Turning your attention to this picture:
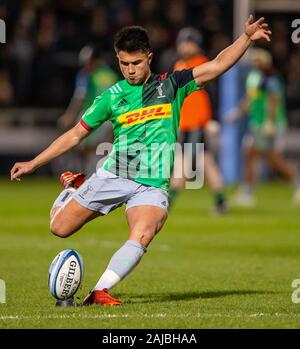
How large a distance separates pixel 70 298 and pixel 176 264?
324 centimetres

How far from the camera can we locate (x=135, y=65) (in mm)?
8430

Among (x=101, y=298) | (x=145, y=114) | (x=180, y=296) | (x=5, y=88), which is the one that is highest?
(x=145, y=114)

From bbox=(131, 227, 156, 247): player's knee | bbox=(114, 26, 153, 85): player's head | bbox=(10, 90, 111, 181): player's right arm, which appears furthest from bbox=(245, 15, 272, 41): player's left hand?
bbox=(131, 227, 156, 247): player's knee

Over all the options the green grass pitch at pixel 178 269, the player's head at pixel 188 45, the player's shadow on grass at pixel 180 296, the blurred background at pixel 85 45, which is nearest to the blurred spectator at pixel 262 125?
the green grass pitch at pixel 178 269

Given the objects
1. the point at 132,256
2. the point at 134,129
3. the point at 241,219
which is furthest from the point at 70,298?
the point at 241,219

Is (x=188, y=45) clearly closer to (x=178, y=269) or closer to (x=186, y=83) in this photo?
(x=178, y=269)

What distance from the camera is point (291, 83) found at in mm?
26531

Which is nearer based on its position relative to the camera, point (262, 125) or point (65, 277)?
point (65, 277)

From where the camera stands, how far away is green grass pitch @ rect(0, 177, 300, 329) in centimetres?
757

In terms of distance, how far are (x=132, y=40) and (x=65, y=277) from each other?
1.82m

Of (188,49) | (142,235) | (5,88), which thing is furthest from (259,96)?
(142,235)

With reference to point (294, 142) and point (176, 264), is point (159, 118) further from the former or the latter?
point (294, 142)

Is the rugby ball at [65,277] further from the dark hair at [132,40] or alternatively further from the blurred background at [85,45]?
the blurred background at [85,45]

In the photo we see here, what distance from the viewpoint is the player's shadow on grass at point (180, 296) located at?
8680 mm
